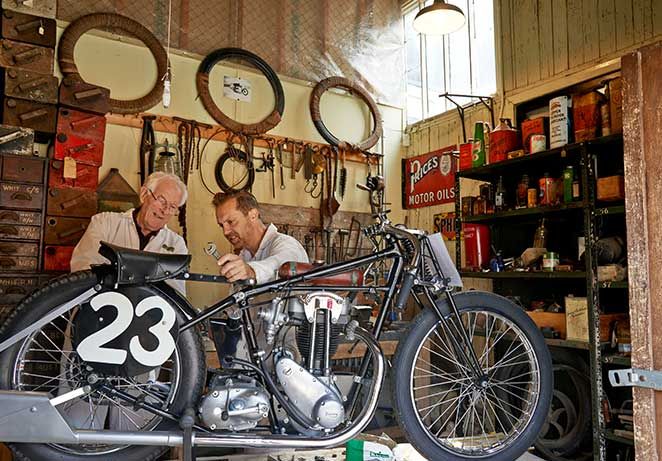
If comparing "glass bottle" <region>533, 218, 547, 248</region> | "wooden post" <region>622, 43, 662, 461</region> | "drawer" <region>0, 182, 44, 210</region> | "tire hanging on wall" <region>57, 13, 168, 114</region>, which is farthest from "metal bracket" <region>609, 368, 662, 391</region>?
"tire hanging on wall" <region>57, 13, 168, 114</region>

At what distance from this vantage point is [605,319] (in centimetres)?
288

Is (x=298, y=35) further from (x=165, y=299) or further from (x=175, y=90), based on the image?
(x=165, y=299)

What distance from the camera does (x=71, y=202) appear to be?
3.24 metres

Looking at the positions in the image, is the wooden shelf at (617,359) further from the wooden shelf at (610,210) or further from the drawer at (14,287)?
the drawer at (14,287)

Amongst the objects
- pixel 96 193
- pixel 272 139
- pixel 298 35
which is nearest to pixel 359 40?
pixel 298 35

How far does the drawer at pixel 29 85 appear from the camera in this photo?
125 inches

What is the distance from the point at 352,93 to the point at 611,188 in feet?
9.31

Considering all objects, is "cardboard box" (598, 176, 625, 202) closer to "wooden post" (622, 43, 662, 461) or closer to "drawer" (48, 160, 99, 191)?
"wooden post" (622, 43, 662, 461)

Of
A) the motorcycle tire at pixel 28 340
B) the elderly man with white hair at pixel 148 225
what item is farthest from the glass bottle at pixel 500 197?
the motorcycle tire at pixel 28 340

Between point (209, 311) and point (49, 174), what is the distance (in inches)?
79.7

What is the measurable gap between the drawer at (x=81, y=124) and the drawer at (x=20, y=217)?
562mm

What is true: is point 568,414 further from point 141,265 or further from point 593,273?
point 141,265

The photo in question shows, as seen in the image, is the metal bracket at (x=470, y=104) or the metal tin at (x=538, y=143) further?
the metal bracket at (x=470, y=104)

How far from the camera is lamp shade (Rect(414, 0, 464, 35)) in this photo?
3.79 metres
